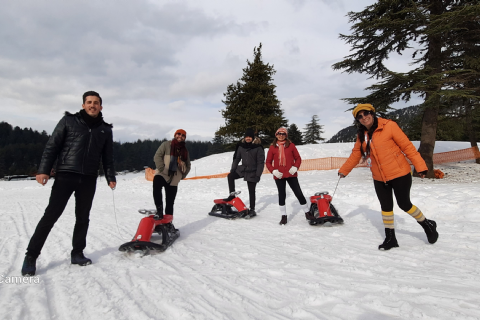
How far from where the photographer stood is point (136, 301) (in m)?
2.41

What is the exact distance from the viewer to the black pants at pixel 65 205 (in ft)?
10.2

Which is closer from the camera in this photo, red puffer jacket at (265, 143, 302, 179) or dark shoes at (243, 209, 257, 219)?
red puffer jacket at (265, 143, 302, 179)

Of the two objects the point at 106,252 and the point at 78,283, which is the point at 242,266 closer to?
the point at 78,283

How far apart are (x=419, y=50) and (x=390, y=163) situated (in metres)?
12.5

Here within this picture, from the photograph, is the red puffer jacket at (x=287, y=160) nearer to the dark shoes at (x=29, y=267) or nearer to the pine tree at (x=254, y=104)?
the dark shoes at (x=29, y=267)

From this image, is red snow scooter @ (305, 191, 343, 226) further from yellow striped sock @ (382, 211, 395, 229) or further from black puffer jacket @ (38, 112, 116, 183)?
black puffer jacket @ (38, 112, 116, 183)

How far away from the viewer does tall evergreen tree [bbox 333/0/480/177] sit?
9.83m

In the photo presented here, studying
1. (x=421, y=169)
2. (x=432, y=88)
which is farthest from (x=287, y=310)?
(x=432, y=88)

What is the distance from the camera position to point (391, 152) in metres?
3.90

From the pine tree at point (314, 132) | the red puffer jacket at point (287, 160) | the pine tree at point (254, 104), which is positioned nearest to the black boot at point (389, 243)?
the red puffer jacket at point (287, 160)

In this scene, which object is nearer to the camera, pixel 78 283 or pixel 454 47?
pixel 78 283

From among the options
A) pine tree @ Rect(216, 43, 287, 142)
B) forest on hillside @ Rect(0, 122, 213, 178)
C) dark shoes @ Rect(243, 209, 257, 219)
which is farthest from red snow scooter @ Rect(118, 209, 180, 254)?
forest on hillside @ Rect(0, 122, 213, 178)

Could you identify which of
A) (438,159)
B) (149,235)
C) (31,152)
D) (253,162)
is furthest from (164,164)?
(31,152)

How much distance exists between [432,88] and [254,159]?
8458 mm
